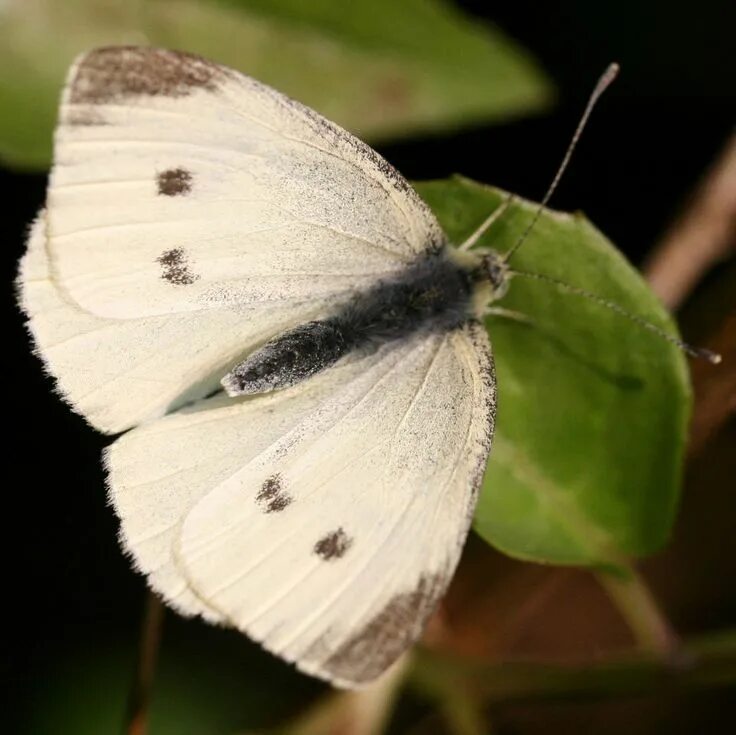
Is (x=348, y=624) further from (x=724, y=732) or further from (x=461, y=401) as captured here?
(x=724, y=732)

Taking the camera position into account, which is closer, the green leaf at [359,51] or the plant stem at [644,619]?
the plant stem at [644,619]

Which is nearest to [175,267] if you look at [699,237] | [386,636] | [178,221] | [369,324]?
[178,221]

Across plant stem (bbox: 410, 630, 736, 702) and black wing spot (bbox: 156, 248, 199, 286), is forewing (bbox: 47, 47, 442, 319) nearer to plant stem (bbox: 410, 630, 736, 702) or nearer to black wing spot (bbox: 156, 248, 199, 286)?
black wing spot (bbox: 156, 248, 199, 286)

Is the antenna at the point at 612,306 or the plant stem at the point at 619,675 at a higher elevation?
the antenna at the point at 612,306

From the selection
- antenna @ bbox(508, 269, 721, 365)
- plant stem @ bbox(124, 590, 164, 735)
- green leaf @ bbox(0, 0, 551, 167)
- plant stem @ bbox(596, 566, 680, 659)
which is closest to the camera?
antenna @ bbox(508, 269, 721, 365)

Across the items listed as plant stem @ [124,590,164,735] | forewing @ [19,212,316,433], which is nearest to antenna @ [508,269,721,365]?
forewing @ [19,212,316,433]

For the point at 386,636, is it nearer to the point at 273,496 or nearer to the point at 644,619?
the point at 273,496

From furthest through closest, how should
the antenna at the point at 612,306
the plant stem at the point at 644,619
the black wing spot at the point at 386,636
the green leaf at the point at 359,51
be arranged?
1. the green leaf at the point at 359,51
2. the plant stem at the point at 644,619
3. the antenna at the point at 612,306
4. the black wing spot at the point at 386,636

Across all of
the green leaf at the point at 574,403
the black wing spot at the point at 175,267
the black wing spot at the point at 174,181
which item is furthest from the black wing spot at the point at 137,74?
the green leaf at the point at 574,403

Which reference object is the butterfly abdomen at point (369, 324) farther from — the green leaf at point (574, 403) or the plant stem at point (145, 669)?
the plant stem at point (145, 669)
